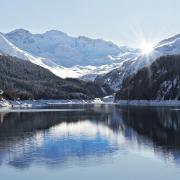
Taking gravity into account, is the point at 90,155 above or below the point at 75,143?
below

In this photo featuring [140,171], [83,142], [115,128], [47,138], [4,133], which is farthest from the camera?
[115,128]

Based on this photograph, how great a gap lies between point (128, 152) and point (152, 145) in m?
7.65

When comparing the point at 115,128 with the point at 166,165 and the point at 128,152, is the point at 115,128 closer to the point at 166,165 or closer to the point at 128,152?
the point at 128,152

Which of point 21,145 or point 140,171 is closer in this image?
point 140,171

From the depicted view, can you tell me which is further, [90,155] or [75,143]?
[75,143]

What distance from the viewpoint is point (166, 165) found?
52.6 metres

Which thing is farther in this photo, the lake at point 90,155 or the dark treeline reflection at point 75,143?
the dark treeline reflection at point 75,143

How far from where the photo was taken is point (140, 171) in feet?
163

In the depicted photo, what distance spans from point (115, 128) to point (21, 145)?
34783mm

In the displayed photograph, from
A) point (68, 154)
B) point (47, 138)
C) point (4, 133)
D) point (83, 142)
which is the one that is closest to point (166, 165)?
point (68, 154)

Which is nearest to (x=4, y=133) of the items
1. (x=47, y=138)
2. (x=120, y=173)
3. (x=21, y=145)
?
(x=47, y=138)

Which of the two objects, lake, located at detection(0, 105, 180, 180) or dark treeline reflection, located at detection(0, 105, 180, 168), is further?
dark treeline reflection, located at detection(0, 105, 180, 168)

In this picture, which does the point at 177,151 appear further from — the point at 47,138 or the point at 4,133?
the point at 4,133

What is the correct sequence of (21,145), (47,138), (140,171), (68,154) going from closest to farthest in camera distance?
(140,171) → (68,154) → (21,145) → (47,138)
